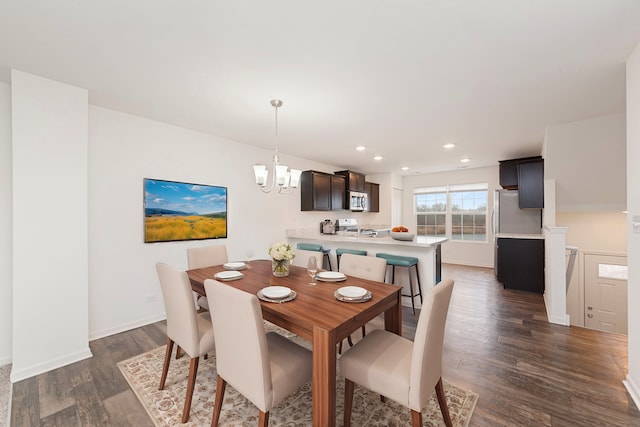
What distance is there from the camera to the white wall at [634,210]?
183cm

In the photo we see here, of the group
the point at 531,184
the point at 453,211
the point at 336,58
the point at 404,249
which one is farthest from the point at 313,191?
the point at 453,211

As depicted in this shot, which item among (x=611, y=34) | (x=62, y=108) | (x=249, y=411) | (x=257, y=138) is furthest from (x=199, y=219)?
(x=611, y=34)

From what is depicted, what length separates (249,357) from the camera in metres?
1.34

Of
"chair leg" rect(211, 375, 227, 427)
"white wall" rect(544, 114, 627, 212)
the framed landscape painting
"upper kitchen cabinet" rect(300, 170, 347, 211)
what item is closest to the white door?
"white wall" rect(544, 114, 627, 212)

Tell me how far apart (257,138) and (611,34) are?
141 inches

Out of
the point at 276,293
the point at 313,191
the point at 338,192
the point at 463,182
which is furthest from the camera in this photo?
the point at 463,182

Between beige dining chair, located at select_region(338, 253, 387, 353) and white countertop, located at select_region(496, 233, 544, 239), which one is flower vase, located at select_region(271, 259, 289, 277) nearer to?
beige dining chair, located at select_region(338, 253, 387, 353)

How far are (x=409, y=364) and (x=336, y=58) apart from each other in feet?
6.87

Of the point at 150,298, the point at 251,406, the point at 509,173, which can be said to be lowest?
the point at 251,406

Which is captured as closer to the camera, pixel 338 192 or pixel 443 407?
pixel 443 407

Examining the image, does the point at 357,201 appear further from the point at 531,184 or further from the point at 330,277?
the point at 330,277

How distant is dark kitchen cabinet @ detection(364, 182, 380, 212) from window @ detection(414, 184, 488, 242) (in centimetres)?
130

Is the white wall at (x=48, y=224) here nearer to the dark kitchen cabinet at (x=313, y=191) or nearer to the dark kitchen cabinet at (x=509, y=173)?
the dark kitchen cabinet at (x=313, y=191)

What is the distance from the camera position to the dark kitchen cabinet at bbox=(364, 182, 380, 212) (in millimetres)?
6574
